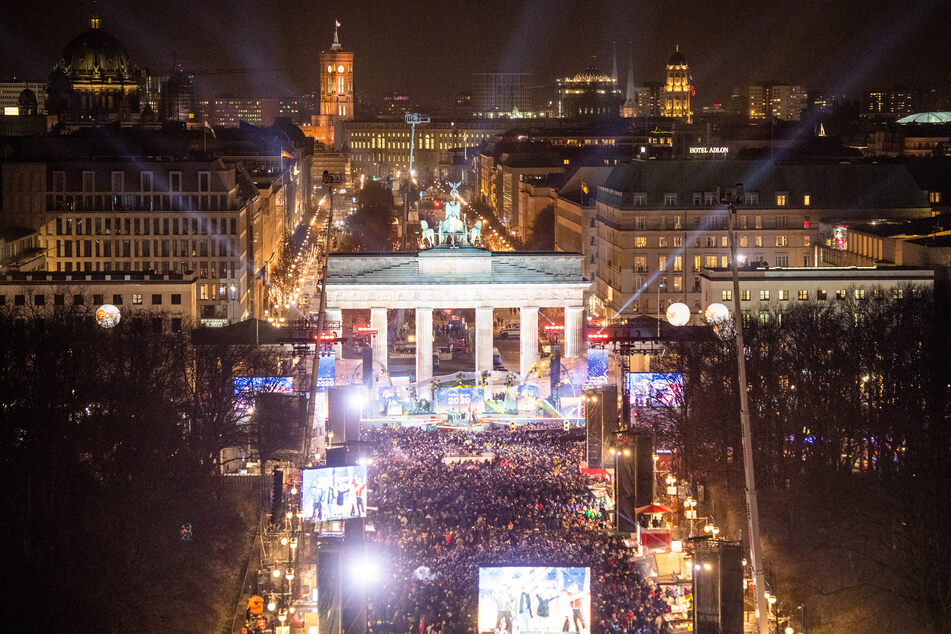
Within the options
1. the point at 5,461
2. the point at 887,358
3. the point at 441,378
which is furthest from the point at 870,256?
→ the point at 5,461

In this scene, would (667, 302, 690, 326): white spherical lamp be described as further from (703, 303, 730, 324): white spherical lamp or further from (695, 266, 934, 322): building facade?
(695, 266, 934, 322): building facade

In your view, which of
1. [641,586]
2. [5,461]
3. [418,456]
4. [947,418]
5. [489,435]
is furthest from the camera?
[489,435]

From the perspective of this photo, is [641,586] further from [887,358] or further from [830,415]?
[887,358]

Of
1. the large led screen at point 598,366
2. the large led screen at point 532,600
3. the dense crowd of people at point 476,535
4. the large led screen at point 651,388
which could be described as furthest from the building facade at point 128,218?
the large led screen at point 532,600

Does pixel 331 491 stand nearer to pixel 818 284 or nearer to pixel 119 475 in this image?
pixel 119 475

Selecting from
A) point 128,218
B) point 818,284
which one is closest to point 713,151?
point 818,284
